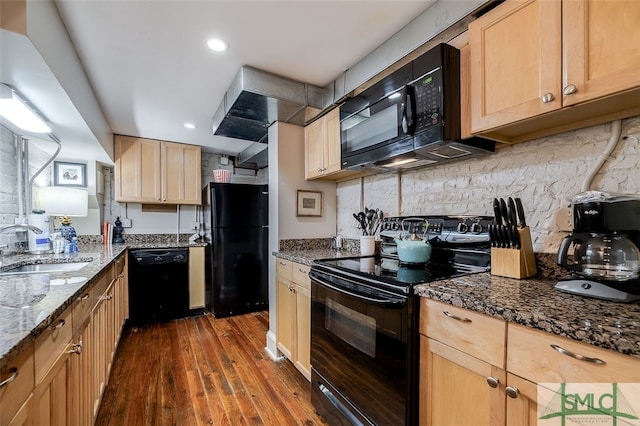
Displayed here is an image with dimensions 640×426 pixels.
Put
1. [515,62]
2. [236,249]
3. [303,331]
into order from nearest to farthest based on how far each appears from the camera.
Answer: [515,62] → [303,331] → [236,249]

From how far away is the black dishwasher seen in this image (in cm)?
334

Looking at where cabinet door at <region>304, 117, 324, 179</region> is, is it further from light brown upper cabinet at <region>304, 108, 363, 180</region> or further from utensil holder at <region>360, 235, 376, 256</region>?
utensil holder at <region>360, 235, 376, 256</region>

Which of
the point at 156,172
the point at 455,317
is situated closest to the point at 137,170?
the point at 156,172

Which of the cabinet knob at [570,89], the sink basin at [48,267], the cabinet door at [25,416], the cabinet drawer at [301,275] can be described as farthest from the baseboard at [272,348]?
the cabinet knob at [570,89]

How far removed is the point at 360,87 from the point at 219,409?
2.35 metres

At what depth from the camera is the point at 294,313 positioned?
2.20 m

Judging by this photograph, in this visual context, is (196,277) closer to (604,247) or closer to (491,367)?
(491,367)

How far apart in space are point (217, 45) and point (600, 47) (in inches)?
74.3

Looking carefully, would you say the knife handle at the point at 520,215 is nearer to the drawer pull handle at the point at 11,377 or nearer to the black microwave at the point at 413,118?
the black microwave at the point at 413,118

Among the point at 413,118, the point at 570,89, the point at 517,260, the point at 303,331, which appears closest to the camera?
the point at 570,89

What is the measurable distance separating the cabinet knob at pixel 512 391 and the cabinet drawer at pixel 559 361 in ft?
0.16

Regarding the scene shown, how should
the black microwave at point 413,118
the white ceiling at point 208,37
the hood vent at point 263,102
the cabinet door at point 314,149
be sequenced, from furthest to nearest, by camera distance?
the cabinet door at point 314,149
the hood vent at point 263,102
the white ceiling at point 208,37
the black microwave at point 413,118

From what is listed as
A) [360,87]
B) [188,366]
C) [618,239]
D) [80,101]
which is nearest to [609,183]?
[618,239]

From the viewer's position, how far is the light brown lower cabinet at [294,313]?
2041mm
